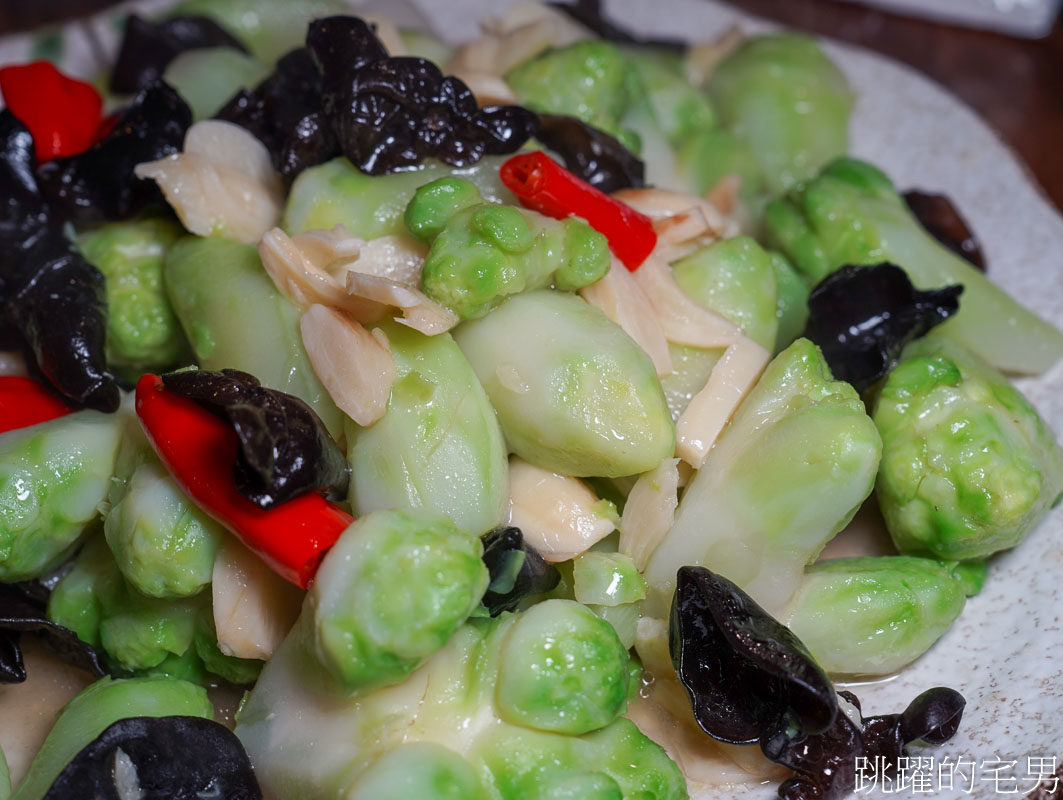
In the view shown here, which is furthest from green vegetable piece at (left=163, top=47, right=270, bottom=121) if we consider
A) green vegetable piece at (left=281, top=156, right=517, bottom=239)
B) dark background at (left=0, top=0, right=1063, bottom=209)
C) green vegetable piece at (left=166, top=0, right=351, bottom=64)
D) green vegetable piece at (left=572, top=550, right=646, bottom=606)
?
dark background at (left=0, top=0, right=1063, bottom=209)

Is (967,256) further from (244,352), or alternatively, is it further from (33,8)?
(33,8)

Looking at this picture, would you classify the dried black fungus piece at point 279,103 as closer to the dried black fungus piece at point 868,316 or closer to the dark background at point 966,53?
the dried black fungus piece at point 868,316

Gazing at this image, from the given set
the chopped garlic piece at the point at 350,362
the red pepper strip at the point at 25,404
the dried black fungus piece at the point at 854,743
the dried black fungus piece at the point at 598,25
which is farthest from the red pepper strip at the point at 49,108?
the dried black fungus piece at the point at 854,743

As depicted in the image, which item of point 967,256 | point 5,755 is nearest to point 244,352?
point 5,755

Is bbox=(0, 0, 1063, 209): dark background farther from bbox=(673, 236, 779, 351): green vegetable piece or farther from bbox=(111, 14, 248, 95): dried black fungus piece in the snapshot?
bbox=(673, 236, 779, 351): green vegetable piece

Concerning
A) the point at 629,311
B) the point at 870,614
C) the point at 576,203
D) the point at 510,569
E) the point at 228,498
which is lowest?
the point at 870,614

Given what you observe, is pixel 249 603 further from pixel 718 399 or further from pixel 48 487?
pixel 718 399

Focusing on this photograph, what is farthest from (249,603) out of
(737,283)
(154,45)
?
(154,45)
